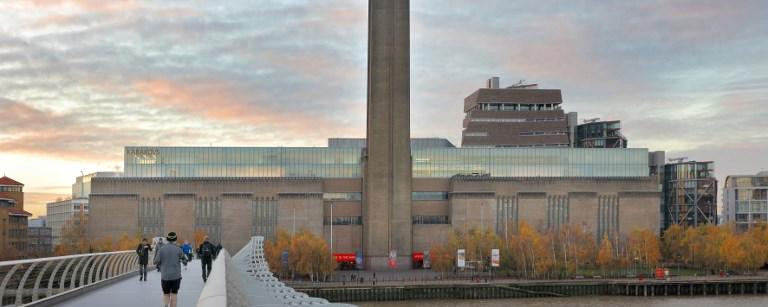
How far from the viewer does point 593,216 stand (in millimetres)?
136375

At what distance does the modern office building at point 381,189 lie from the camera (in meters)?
125

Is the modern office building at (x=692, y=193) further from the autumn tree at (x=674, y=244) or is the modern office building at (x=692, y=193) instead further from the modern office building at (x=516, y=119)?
the autumn tree at (x=674, y=244)

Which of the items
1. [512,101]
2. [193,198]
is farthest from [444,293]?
[512,101]

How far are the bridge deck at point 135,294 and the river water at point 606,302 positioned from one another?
6320 centimetres

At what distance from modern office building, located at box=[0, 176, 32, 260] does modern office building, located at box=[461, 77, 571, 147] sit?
73.3 m

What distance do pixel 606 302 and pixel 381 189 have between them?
37.8 m

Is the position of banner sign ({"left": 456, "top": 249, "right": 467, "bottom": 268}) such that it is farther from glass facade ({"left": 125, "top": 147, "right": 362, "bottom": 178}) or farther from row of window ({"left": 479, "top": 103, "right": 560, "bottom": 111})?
row of window ({"left": 479, "top": 103, "right": 560, "bottom": 111})

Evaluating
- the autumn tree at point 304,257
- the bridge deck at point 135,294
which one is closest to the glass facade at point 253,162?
the autumn tree at point 304,257

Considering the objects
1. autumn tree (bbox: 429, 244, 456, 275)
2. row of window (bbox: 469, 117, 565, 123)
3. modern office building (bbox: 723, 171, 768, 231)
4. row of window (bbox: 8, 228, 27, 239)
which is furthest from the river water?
row of window (bbox: 8, 228, 27, 239)

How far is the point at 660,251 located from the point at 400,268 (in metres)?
41.0

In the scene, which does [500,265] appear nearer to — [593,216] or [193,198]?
[593,216]

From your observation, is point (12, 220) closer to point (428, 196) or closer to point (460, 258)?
point (428, 196)

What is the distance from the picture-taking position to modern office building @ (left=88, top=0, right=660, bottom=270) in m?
125

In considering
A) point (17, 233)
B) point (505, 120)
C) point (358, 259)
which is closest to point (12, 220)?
point (17, 233)
